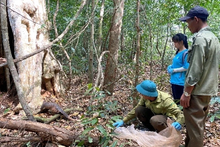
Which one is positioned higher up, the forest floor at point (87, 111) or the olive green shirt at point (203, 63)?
the olive green shirt at point (203, 63)

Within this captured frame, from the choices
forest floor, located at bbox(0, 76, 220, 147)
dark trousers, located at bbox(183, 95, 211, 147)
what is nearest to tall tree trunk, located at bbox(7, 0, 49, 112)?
forest floor, located at bbox(0, 76, 220, 147)

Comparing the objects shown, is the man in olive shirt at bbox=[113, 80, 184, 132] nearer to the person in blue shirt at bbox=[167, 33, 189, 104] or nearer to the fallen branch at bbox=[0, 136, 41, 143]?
the person in blue shirt at bbox=[167, 33, 189, 104]

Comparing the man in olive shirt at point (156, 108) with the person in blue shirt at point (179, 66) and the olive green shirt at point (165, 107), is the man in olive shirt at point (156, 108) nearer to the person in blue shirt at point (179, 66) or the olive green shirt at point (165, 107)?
the olive green shirt at point (165, 107)

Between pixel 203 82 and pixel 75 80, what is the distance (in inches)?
A: 207

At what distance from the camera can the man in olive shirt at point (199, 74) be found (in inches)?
82.0

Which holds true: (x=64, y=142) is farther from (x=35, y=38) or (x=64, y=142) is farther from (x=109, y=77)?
(x=35, y=38)

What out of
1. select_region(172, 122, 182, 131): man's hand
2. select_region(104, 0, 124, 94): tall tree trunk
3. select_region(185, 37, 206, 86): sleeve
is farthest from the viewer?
select_region(104, 0, 124, 94): tall tree trunk

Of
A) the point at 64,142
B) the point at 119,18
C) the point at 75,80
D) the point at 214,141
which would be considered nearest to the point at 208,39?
the point at 214,141

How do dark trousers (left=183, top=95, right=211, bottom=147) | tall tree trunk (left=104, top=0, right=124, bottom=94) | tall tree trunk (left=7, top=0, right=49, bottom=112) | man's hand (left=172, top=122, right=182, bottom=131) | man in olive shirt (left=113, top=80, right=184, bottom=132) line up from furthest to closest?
1. tall tree trunk (left=104, top=0, right=124, bottom=94)
2. tall tree trunk (left=7, top=0, right=49, bottom=112)
3. man in olive shirt (left=113, top=80, right=184, bottom=132)
4. man's hand (left=172, top=122, right=182, bottom=131)
5. dark trousers (left=183, top=95, right=211, bottom=147)

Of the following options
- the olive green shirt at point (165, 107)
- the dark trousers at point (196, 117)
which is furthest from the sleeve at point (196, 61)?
the olive green shirt at point (165, 107)

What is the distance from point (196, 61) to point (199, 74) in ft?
0.46

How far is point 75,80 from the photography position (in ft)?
22.9

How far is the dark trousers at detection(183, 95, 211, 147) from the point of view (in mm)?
2238

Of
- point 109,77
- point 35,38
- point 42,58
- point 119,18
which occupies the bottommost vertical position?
point 109,77
